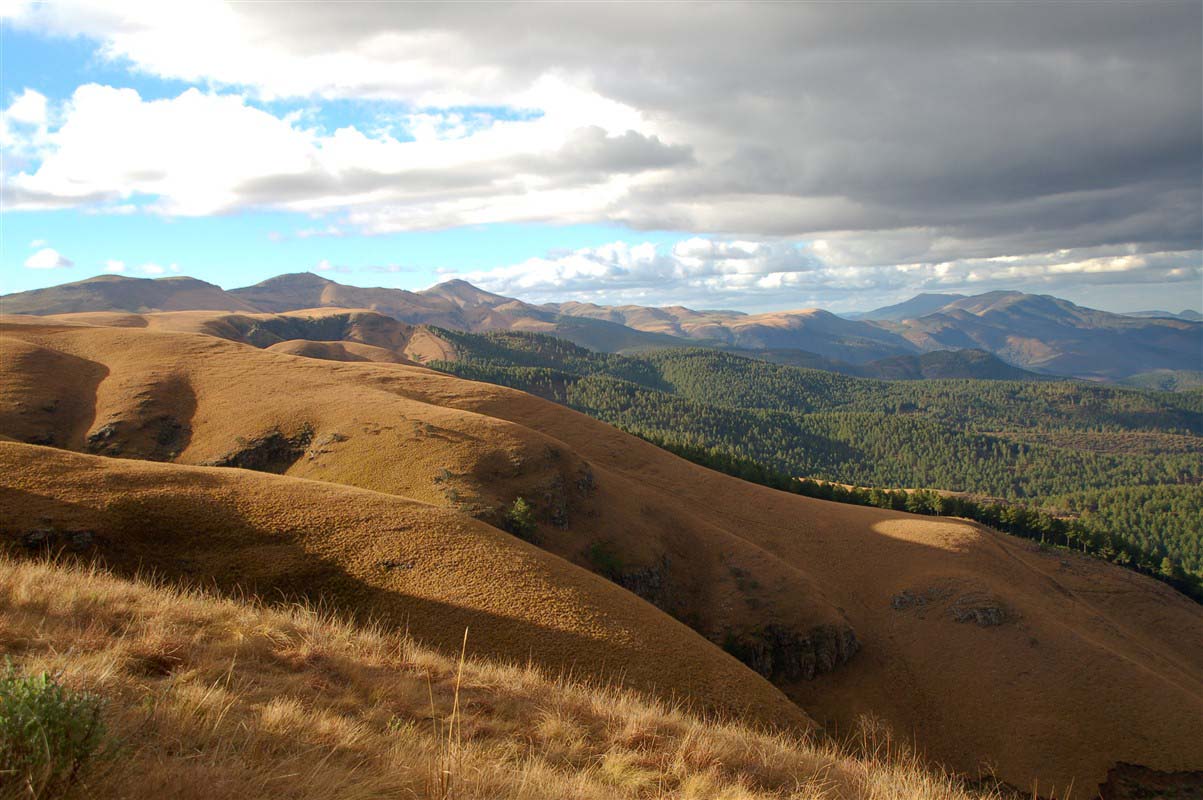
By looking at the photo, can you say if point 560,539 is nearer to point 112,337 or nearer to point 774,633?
point 774,633

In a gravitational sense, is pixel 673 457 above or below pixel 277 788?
below

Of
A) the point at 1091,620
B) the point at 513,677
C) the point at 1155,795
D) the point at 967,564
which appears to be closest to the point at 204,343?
the point at 513,677

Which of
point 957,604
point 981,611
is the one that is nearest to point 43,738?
point 957,604

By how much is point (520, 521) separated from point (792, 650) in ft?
99.6

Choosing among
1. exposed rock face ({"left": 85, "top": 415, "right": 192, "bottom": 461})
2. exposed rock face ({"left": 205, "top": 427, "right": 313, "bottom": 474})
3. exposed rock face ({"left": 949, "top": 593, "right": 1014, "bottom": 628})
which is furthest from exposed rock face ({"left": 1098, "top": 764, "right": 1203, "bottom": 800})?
exposed rock face ({"left": 85, "top": 415, "right": 192, "bottom": 461})

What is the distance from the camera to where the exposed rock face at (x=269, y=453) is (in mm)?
62438

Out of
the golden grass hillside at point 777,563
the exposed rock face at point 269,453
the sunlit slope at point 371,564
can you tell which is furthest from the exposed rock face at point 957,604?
the exposed rock face at point 269,453

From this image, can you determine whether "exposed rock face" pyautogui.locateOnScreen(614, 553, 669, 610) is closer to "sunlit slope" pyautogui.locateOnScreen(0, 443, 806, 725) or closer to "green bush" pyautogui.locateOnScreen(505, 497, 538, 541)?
"green bush" pyautogui.locateOnScreen(505, 497, 538, 541)

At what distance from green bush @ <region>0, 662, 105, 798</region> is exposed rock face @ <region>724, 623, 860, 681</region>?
5975cm

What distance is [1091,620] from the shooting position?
245ft

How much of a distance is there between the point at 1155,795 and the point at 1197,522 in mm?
203577

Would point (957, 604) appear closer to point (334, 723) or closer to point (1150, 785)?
point (1150, 785)

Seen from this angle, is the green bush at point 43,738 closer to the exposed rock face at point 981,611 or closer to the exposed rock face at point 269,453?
the exposed rock face at point 269,453

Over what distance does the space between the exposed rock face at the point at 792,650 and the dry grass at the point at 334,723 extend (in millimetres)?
49942
